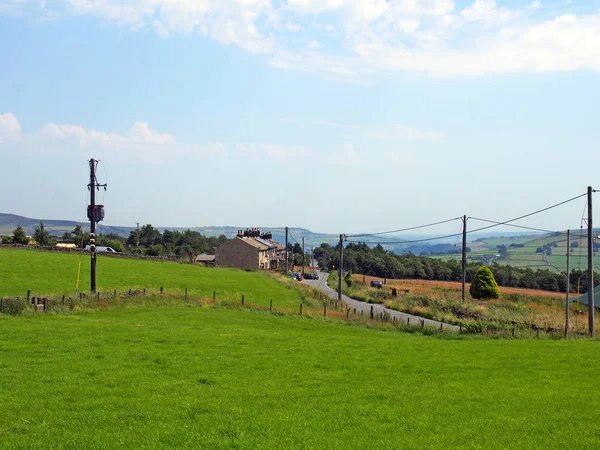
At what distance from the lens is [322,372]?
15.7 metres

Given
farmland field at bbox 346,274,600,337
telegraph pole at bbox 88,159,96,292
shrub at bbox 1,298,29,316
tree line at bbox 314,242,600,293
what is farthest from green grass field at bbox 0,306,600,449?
tree line at bbox 314,242,600,293

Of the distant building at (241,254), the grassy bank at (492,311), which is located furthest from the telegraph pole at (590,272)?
the distant building at (241,254)

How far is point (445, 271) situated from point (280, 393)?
111429mm

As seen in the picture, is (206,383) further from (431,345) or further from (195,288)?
(195,288)

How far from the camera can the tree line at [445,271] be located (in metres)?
96.4

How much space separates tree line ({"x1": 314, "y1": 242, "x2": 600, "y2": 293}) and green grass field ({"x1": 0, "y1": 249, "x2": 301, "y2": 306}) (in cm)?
4810

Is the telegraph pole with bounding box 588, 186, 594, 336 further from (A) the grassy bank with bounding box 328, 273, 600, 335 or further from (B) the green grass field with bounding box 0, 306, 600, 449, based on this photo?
(B) the green grass field with bounding box 0, 306, 600, 449

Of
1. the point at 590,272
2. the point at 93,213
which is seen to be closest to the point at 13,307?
the point at 93,213

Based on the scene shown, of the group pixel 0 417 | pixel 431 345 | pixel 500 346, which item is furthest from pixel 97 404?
pixel 500 346

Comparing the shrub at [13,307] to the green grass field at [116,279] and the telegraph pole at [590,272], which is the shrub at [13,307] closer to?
the green grass field at [116,279]

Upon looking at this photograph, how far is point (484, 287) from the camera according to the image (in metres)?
57.9

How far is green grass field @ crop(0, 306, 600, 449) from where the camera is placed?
9977 millimetres

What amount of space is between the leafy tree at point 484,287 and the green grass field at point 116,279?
18431mm

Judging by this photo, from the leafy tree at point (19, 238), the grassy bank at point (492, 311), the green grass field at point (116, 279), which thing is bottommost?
the grassy bank at point (492, 311)
